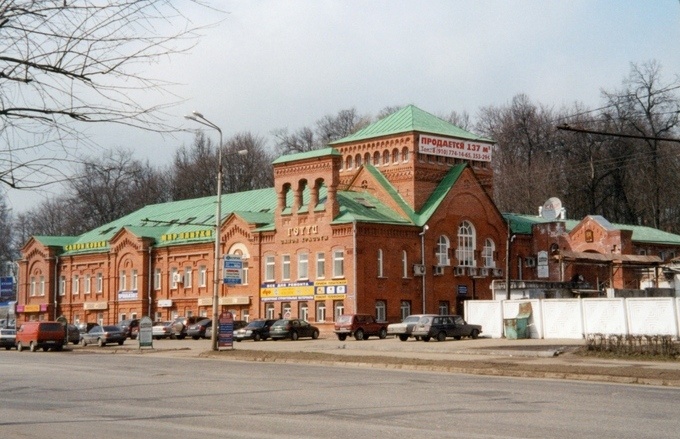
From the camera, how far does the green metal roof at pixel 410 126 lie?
65.4 meters

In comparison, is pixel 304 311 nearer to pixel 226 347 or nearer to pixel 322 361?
pixel 226 347

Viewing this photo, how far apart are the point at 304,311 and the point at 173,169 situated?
Result: 51.4m

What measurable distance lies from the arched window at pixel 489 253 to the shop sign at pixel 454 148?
6.12 m

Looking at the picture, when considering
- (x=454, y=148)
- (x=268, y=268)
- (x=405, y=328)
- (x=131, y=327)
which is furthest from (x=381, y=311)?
(x=131, y=327)

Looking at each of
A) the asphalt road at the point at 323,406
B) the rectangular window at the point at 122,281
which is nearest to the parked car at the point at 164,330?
the rectangular window at the point at 122,281

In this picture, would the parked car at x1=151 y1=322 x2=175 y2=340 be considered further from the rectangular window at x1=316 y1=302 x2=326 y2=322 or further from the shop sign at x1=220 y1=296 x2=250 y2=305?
the rectangular window at x1=316 y1=302 x2=326 y2=322

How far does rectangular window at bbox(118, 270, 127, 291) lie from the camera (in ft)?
251

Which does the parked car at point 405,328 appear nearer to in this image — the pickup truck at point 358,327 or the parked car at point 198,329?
the pickup truck at point 358,327

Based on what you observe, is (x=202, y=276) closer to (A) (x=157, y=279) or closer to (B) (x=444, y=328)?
(A) (x=157, y=279)

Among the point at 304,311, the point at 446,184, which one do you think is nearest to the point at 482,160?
the point at 446,184

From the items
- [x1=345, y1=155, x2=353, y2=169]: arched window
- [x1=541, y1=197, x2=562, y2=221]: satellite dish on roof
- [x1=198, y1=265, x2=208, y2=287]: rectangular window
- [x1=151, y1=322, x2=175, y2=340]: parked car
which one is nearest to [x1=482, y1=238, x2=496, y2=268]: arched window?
[x1=541, y1=197, x2=562, y2=221]: satellite dish on roof

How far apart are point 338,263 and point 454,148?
510 inches

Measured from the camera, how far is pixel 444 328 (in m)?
52.4

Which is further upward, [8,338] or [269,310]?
[269,310]
